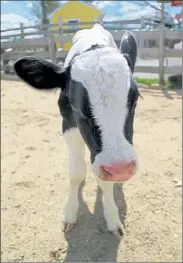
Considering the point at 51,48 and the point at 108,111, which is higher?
the point at 51,48

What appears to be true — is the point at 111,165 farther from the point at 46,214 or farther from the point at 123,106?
the point at 46,214

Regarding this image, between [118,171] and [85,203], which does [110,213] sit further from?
[118,171]

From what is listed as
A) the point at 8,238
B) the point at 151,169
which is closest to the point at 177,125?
the point at 151,169

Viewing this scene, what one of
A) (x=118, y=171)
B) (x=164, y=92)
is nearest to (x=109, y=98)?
(x=118, y=171)

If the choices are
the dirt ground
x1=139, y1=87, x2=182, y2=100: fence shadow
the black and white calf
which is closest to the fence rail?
x1=139, y1=87, x2=182, y2=100: fence shadow

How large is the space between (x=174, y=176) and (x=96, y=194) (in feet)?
2.73

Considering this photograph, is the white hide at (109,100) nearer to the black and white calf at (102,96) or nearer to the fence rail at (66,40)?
the black and white calf at (102,96)

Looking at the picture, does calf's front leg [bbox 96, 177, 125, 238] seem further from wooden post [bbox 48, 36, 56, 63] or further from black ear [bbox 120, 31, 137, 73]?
wooden post [bbox 48, 36, 56, 63]

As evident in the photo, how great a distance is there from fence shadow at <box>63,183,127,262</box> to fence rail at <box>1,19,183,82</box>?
2555 mm

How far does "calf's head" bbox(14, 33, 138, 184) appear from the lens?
1.52 metres

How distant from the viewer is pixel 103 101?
1595mm

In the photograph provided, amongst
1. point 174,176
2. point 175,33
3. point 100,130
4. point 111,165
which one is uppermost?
point 175,33

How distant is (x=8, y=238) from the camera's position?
2.46 metres

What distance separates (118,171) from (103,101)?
360 millimetres
